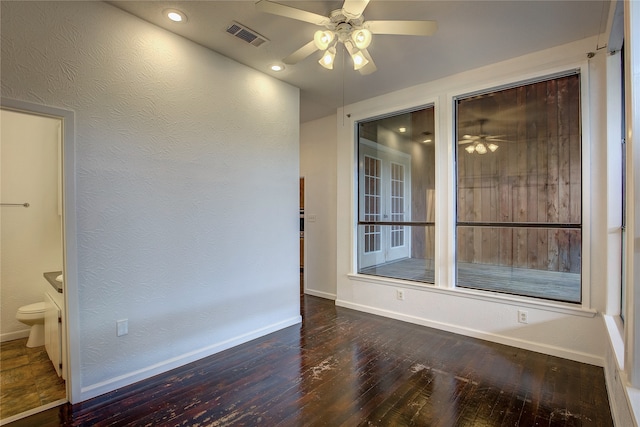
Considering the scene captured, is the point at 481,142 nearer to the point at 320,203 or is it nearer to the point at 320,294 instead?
the point at 320,203

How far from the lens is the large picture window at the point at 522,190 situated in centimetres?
311

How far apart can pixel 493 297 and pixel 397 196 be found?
6.15 ft

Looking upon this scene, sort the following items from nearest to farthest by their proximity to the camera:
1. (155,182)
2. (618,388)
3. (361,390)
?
(618,388)
(361,390)
(155,182)

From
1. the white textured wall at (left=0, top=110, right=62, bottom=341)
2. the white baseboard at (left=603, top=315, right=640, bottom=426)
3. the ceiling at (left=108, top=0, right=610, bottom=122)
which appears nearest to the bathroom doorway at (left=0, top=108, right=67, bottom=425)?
the white textured wall at (left=0, top=110, right=62, bottom=341)

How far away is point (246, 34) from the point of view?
2729 mm

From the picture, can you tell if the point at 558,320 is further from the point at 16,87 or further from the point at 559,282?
the point at 16,87

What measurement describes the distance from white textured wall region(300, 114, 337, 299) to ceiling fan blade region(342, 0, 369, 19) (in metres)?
2.95

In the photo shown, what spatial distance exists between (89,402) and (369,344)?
2383mm

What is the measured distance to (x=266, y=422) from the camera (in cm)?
200

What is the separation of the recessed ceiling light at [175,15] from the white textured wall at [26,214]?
1.86m

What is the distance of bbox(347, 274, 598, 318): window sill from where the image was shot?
2861 millimetres

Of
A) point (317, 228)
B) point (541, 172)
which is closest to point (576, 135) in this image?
point (541, 172)

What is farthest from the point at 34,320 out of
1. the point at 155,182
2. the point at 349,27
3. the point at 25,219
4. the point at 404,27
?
Result: the point at 404,27

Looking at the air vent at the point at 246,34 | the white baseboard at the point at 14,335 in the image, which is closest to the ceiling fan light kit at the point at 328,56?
the air vent at the point at 246,34
